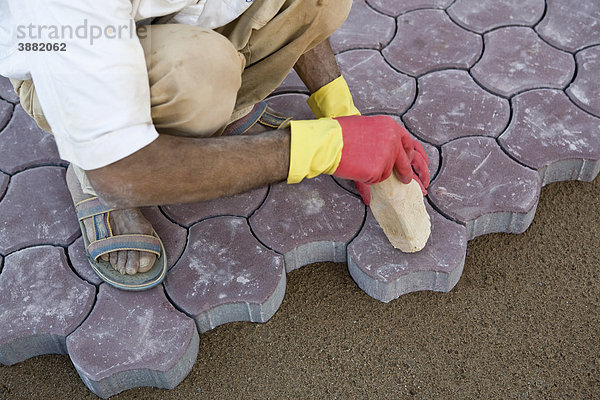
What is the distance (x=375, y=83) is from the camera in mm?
2143

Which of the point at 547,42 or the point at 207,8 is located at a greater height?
the point at 207,8

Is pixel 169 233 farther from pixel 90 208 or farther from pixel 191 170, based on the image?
pixel 191 170

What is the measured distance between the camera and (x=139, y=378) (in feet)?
5.15

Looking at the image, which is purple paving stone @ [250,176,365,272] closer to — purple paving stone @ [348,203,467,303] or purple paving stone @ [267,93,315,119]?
purple paving stone @ [348,203,467,303]

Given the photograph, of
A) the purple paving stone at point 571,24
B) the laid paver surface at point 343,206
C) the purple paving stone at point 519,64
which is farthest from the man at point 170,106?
the purple paving stone at point 571,24

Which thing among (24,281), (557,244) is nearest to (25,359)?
(24,281)

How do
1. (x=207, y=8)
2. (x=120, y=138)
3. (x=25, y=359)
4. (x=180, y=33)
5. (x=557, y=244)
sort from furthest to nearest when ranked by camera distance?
(x=557, y=244) → (x=25, y=359) → (x=207, y=8) → (x=180, y=33) → (x=120, y=138)

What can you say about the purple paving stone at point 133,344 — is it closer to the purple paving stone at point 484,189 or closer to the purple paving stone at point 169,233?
the purple paving stone at point 169,233

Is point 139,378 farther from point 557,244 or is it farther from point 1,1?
point 557,244

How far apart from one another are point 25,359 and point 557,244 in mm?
1564

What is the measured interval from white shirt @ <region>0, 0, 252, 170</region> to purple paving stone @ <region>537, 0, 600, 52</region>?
1653 mm

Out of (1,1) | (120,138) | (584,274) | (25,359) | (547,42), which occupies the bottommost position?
(25,359)

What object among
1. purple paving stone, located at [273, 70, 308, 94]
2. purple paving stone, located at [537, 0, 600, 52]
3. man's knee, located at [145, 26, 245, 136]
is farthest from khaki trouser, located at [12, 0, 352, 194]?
purple paving stone, located at [537, 0, 600, 52]

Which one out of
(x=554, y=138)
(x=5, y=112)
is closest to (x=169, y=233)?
(x=5, y=112)
